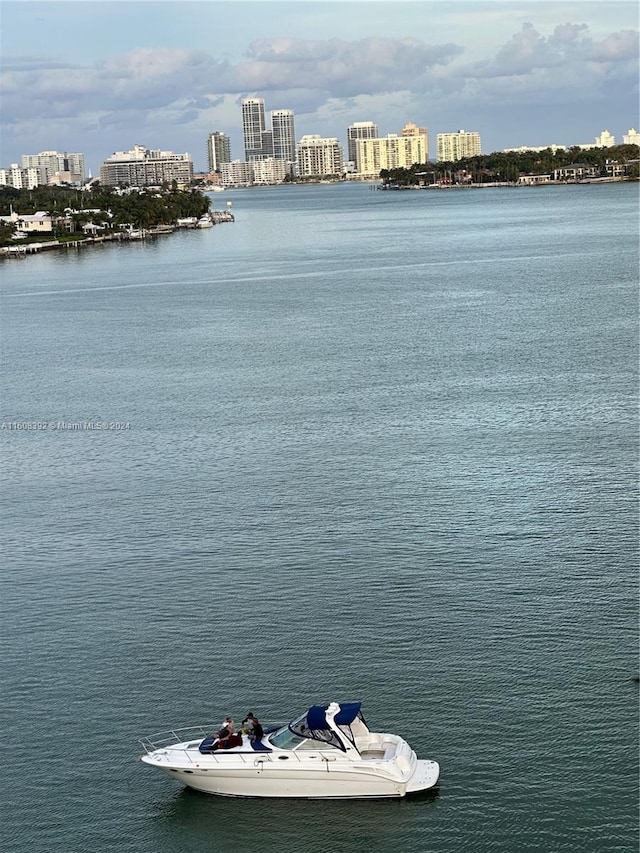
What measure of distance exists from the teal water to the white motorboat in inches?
9.4

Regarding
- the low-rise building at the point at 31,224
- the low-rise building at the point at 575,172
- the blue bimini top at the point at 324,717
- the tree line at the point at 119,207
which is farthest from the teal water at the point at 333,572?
the low-rise building at the point at 575,172

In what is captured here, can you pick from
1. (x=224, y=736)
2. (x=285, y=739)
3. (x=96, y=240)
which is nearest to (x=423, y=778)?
(x=285, y=739)

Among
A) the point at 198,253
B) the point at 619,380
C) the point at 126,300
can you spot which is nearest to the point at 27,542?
the point at 619,380

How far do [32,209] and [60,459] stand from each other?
109 meters

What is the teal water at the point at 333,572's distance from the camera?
15.3m

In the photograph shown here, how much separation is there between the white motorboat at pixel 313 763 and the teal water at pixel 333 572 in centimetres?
24

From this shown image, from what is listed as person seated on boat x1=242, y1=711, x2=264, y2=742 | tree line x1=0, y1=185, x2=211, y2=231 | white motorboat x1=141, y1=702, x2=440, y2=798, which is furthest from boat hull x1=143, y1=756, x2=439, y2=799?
tree line x1=0, y1=185, x2=211, y2=231

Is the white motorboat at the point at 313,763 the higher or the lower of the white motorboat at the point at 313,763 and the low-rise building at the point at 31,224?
the lower

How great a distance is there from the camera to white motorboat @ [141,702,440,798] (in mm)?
14875

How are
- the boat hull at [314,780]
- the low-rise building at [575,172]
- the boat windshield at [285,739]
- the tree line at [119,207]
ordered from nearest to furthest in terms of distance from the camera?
the boat hull at [314,780] → the boat windshield at [285,739] → the tree line at [119,207] → the low-rise building at [575,172]

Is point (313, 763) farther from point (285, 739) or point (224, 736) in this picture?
point (224, 736)

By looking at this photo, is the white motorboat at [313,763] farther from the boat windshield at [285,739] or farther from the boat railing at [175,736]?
the boat railing at [175,736]

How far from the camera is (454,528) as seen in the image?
24.2 metres

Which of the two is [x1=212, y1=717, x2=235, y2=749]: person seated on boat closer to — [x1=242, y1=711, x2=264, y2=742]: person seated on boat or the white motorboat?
the white motorboat
